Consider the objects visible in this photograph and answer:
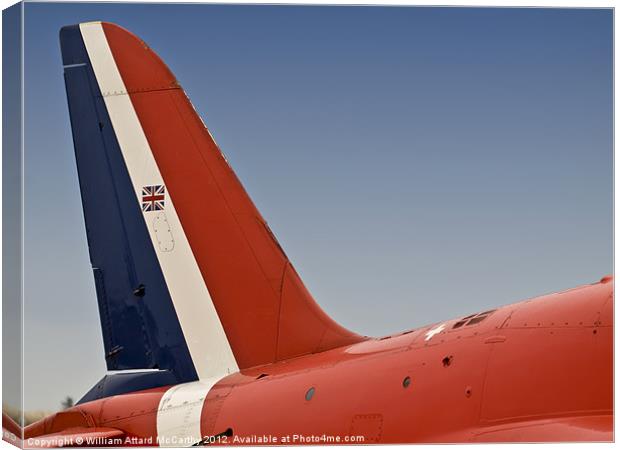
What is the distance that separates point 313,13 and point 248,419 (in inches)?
142

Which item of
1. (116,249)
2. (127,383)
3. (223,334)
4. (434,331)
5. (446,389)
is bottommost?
(446,389)

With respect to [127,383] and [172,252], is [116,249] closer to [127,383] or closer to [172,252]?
[172,252]

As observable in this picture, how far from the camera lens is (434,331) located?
9.49 m

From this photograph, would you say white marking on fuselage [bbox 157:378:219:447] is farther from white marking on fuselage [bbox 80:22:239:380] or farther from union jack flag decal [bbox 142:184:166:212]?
union jack flag decal [bbox 142:184:166:212]

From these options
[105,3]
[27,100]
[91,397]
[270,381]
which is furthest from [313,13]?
[91,397]

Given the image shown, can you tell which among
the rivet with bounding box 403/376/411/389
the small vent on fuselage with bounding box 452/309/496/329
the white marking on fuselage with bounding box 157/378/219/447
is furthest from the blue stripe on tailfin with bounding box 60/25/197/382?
the small vent on fuselage with bounding box 452/309/496/329

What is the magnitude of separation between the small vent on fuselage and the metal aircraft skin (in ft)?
0.09

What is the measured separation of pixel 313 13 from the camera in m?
9.97

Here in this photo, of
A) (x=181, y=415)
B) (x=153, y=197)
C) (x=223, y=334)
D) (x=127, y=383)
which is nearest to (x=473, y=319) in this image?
(x=181, y=415)

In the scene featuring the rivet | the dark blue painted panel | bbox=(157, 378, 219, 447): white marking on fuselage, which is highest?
the dark blue painted panel

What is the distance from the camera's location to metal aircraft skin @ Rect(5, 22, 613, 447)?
8.47m

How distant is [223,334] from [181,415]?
1.18 meters

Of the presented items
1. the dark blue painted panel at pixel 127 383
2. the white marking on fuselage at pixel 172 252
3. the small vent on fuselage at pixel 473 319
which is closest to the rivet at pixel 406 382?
the small vent on fuselage at pixel 473 319

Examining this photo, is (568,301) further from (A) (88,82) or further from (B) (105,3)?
(A) (88,82)
